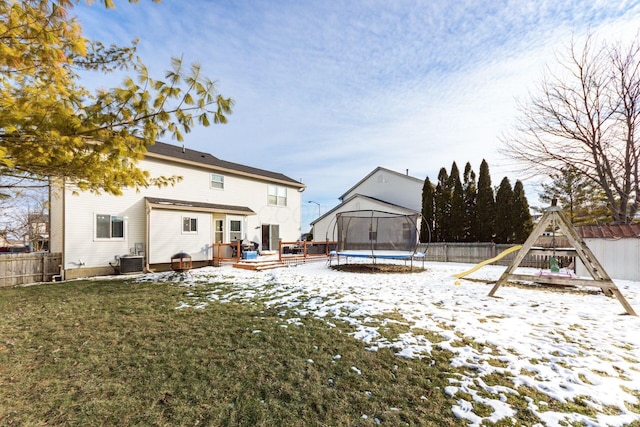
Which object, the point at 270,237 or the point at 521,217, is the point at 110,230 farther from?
the point at 521,217

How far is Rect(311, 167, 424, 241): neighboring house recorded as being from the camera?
2281 cm

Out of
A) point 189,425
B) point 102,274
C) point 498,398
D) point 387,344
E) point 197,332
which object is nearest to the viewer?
point 189,425

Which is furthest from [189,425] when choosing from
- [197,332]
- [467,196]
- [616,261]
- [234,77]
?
[467,196]

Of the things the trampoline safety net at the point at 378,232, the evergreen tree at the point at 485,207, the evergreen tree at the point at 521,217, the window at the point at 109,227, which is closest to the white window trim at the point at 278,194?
the trampoline safety net at the point at 378,232

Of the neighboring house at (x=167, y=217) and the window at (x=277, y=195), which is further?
the window at (x=277, y=195)

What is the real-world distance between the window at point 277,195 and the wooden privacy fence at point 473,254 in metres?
10.0

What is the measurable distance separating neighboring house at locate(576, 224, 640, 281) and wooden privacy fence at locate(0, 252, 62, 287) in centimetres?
1961

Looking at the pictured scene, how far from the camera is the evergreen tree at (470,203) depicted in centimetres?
1750

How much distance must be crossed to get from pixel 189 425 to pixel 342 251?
37.4ft

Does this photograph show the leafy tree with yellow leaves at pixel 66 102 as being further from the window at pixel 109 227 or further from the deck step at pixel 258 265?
the window at pixel 109 227

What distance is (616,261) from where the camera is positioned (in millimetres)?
9438

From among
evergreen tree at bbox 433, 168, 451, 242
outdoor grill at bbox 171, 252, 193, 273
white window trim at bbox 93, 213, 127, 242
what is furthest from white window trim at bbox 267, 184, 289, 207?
evergreen tree at bbox 433, 168, 451, 242

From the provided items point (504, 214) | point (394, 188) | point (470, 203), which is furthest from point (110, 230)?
point (504, 214)

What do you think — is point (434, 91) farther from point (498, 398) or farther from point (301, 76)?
point (498, 398)
